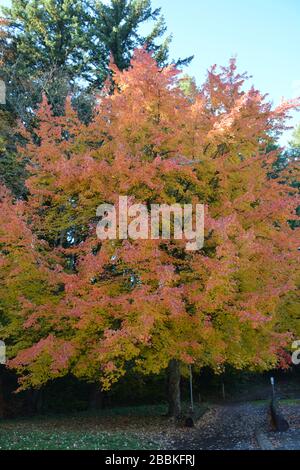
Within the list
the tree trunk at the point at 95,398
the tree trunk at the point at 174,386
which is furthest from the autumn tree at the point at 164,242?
the tree trunk at the point at 95,398

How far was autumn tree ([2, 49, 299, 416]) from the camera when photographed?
10.3m

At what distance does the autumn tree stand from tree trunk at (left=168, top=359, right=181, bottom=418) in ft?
4.10

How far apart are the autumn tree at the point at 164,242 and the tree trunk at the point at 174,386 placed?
125 cm

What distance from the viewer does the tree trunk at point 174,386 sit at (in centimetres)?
1487

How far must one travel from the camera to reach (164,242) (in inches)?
448

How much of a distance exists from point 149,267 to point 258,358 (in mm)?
4222

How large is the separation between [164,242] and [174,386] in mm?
6275

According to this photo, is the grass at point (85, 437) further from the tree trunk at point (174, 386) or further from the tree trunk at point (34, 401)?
the tree trunk at point (34, 401)

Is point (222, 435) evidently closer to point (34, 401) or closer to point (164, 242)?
point (164, 242)

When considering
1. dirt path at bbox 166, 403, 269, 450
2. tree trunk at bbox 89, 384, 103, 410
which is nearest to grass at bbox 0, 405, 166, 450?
dirt path at bbox 166, 403, 269, 450

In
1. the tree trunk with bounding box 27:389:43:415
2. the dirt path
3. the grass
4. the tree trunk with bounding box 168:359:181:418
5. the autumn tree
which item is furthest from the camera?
the tree trunk with bounding box 27:389:43:415

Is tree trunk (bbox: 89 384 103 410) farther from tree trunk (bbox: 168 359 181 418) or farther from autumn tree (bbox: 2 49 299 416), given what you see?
autumn tree (bbox: 2 49 299 416)
